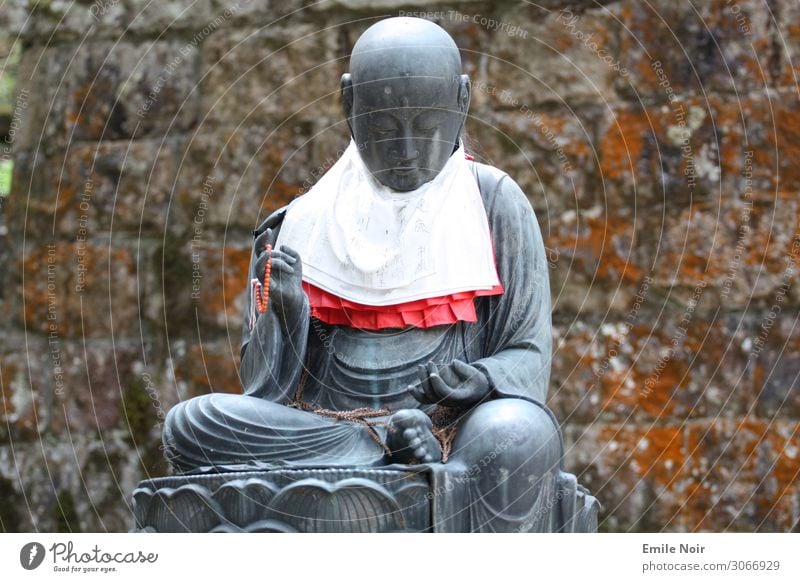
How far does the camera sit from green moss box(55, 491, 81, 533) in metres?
9.22

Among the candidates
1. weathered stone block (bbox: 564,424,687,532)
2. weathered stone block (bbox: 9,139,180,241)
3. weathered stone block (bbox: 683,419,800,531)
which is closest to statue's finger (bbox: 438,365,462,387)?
weathered stone block (bbox: 564,424,687,532)

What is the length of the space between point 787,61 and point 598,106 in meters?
0.91

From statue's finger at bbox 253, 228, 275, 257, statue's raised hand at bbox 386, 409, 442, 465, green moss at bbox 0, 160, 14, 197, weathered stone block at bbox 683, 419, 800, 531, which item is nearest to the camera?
statue's raised hand at bbox 386, 409, 442, 465

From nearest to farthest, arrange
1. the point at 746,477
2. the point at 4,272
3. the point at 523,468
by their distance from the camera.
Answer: the point at 523,468, the point at 746,477, the point at 4,272

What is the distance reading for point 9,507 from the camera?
935 centimetres

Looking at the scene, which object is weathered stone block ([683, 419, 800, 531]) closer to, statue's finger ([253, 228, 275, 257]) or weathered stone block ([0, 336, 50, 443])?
statue's finger ([253, 228, 275, 257])

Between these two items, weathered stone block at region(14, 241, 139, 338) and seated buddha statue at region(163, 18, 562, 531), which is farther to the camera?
weathered stone block at region(14, 241, 139, 338)

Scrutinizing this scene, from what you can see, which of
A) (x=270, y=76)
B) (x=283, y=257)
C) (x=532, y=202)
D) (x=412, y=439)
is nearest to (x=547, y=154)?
(x=532, y=202)

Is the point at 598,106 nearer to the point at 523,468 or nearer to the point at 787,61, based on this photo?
the point at 787,61

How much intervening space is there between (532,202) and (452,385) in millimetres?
3009

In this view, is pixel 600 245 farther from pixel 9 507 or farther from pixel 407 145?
pixel 9 507

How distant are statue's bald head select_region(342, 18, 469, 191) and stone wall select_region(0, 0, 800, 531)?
2.45 meters

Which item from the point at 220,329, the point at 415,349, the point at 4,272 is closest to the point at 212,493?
the point at 415,349

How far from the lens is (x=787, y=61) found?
9.01m
